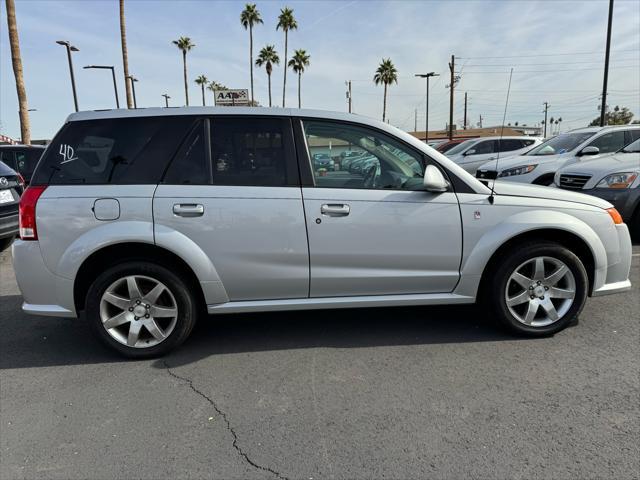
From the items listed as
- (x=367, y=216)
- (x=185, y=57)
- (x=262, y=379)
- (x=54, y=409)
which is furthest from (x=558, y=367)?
(x=185, y=57)

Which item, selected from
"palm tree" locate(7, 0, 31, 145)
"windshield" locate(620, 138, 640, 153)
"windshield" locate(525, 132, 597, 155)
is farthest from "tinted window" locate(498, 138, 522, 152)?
"palm tree" locate(7, 0, 31, 145)

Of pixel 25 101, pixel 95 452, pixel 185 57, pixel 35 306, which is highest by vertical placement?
pixel 185 57

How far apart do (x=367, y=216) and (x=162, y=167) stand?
1545 millimetres

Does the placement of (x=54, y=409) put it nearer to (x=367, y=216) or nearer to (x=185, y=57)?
(x=367, y=216)

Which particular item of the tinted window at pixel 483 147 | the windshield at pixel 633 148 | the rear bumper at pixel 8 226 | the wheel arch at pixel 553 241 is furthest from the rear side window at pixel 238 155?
the tinted window at pixel 483 147

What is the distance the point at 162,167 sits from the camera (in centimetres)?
335

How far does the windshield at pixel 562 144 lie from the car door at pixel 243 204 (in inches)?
302

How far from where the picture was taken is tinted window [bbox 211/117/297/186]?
338 centimetres

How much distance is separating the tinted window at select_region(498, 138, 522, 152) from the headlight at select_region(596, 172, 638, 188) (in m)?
7.16

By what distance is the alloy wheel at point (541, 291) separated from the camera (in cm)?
363

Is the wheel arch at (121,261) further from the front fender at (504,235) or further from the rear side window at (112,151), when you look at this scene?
the front fender at (504,235)

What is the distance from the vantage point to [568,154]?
8.59m

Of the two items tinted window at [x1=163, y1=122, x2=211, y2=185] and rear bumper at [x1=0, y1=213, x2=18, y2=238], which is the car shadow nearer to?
tinted window at [x1=163, y1=122, x2=211, y2=185]

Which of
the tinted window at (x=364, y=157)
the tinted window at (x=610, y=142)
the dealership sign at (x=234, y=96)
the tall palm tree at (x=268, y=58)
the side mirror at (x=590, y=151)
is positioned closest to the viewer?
the tinted window at (x=364, y=157)
